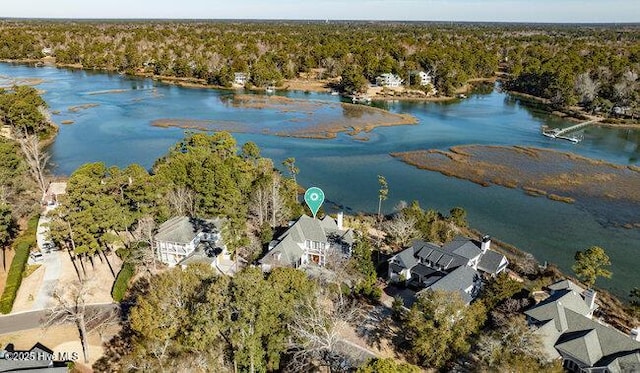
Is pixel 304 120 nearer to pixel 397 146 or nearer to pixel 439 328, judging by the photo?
pixel 397 146

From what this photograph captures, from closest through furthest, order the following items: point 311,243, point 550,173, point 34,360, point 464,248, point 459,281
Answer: point 34,360 → point 459,281 → point 464,248 → point 311,243 → point 550,173

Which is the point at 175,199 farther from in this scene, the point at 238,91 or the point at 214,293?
the point at 238,91

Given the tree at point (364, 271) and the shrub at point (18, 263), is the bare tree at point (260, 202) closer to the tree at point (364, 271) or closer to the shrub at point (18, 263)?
the tree at point (364, 271)

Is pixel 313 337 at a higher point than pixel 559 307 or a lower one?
higher

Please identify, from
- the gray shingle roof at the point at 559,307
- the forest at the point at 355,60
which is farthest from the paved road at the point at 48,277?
the forest at the point at 355,60

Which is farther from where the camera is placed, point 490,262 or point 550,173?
point 550,173

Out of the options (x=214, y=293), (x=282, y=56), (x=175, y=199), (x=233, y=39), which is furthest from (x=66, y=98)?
(x=214, y=293)

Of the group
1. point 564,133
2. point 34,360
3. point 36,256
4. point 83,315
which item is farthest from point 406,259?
point 564,133

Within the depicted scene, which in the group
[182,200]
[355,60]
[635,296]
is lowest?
[635,296]
